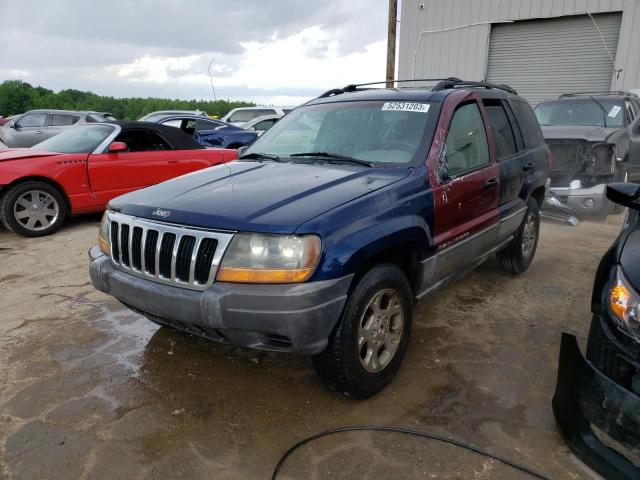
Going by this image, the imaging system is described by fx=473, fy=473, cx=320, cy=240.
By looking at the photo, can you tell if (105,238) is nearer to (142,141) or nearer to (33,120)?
(142,141)

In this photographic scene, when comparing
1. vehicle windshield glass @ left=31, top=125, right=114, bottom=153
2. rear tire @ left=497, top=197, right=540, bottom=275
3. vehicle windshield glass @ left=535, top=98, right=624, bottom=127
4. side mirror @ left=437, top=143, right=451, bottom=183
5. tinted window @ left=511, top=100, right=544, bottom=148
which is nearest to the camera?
side mirror @ left=437, top=143, right=451, bottom=183

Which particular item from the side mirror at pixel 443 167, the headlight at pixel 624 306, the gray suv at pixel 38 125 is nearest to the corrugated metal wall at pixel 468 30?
the gray suv at pixel 38 125

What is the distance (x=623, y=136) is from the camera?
7645mm

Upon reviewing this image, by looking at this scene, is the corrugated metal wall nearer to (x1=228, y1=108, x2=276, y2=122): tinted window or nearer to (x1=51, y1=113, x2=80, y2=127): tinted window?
(x1=228, y1=108, x2=276, y2=122): tinted window

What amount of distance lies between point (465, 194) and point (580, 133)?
554 cm

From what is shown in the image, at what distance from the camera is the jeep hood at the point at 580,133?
24.2ft

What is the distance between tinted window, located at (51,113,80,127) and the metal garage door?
13342 millimetres

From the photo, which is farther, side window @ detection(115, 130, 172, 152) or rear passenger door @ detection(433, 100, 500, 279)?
side window @ detection(115, 130, 172, 152)

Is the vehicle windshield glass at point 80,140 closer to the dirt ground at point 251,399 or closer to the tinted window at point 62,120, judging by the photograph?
the dirt ground at point 251,399

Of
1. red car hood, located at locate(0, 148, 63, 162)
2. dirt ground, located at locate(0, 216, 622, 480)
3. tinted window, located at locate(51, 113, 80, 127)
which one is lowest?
dirt ground, located at locate(0, 216, 622, 480)

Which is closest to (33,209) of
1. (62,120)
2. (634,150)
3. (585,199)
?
(585,199)

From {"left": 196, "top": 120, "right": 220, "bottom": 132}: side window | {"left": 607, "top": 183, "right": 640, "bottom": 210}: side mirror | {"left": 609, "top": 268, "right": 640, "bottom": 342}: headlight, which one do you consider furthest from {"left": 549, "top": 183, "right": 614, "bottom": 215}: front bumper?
{"left": 196, "top": 120, "right": 220, "bottom": 132}: side window

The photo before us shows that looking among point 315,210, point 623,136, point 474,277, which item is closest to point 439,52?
point 623,136

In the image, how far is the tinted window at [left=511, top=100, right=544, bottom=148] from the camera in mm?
4430
